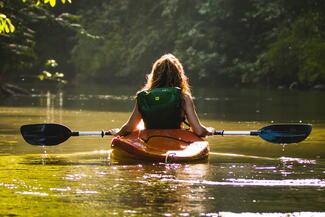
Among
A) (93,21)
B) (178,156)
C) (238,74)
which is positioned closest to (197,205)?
(178,156)

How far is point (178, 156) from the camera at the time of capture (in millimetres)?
10586


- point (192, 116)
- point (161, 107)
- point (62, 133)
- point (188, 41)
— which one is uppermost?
point (188, 41)

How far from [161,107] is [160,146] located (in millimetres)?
549

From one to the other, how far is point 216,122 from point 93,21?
41.3 m

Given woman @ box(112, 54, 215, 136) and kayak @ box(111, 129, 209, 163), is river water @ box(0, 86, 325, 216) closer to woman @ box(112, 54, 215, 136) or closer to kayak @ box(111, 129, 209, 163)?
kayak @ box(111, 129, 209, 163)

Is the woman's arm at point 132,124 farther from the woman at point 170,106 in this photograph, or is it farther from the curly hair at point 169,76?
the curly hair at point 169,76

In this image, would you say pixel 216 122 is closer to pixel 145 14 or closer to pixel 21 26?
pixel 21 26

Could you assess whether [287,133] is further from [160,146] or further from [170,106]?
[160,146]

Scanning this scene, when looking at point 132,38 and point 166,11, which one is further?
point 132,38

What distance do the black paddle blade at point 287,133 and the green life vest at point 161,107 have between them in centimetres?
117

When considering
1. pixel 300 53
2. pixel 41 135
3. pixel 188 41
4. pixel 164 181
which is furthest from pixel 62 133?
pixel 188 41

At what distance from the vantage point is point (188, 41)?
157ft

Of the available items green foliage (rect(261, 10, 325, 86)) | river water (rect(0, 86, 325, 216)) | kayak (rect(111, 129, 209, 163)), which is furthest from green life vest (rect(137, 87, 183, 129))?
green foliage (rect(261, 10, 325, 86))

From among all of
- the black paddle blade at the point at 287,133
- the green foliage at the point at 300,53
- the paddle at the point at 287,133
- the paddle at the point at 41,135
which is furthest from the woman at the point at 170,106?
the green foliage at the point at 300,53
